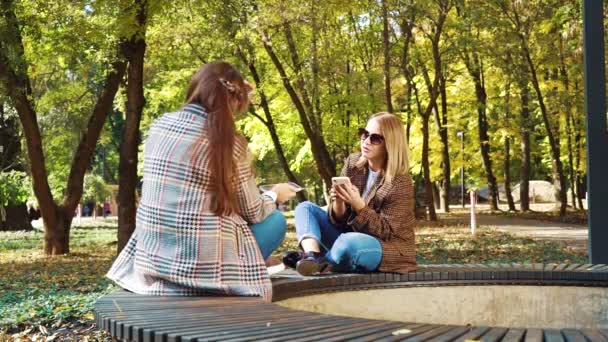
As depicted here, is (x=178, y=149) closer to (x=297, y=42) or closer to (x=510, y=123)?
(x=297, y=42)

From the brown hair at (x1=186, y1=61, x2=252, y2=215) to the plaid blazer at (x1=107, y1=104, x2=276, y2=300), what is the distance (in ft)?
0.16

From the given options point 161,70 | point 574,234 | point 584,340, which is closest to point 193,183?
point 584,340

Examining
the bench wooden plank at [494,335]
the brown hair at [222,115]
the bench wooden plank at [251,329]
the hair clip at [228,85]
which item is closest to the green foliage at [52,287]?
the brown hair at [222,115]

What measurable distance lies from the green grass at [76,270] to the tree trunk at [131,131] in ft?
2.62

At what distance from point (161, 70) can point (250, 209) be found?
85.5 feet

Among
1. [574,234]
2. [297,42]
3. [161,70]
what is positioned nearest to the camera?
[574,234]

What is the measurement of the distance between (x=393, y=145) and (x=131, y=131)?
920 cm

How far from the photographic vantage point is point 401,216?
20.0 ft

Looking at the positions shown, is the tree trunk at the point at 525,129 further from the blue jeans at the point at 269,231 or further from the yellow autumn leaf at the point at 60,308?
the blue jeans at the point at 269,231

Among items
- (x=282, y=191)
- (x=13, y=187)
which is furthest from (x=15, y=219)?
(x=282, y=191)

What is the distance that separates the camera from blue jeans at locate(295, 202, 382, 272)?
6.02 metres

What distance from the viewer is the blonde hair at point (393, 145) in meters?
6.04

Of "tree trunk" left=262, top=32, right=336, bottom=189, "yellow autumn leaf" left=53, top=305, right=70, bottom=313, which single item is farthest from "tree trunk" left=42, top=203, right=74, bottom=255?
"yellow autumn leaf" left=53, top=305, right=70, bottom=313

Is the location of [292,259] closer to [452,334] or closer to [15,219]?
[452,334]
